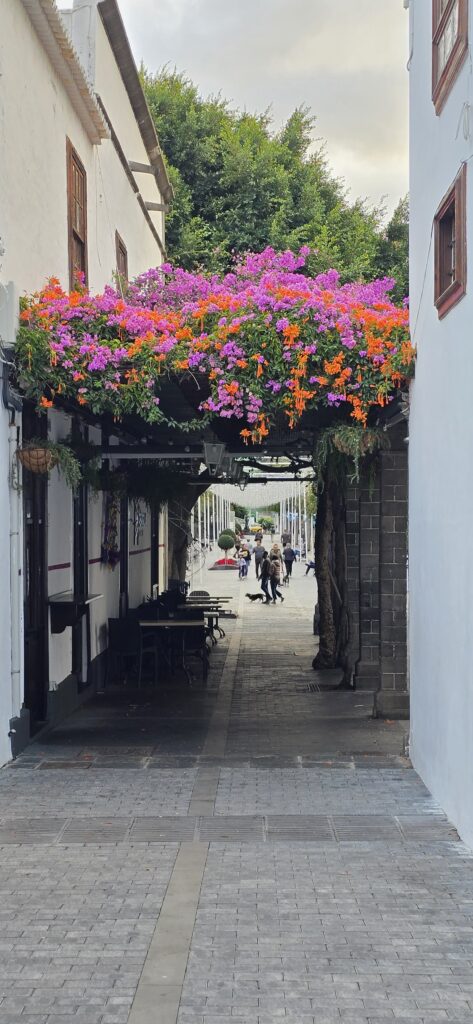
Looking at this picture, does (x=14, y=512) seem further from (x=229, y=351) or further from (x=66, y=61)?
(x=66, y=61)

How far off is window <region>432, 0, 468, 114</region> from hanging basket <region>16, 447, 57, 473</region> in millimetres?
4403

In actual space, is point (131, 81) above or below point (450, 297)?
above

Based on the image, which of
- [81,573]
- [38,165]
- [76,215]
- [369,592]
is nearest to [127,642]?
[81,573]

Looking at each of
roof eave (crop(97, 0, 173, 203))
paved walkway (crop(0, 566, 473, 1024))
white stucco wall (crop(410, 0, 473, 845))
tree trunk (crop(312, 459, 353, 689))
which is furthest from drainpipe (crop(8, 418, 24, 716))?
roof eave (crop(97, 0, 173, 203))

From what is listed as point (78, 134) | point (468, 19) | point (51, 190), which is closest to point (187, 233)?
point (78, 134)

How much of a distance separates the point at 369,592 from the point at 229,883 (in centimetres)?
794

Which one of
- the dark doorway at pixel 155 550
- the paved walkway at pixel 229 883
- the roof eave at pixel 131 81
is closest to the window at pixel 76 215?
the roof eave at pixel 131 81

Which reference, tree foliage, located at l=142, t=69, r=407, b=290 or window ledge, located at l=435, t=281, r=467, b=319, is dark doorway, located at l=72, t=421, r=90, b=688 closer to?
window ledge, located at l=435, t=281, r=467, b=319

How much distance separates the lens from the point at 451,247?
8242 mm

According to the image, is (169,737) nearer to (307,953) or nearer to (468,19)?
(307,953)

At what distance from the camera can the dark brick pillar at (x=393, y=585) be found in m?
12.1

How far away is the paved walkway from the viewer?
4.73 metres

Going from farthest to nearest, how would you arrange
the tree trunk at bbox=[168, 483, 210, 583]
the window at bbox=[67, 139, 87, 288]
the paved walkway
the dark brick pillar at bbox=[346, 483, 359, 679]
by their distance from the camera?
the tree trunk at bbox=[168, 483, 210, 583], the dark brick pillar at bbox=[346, 483, 359, 679], the window at bbox=[67, 139, 87, 288], the paved walkway

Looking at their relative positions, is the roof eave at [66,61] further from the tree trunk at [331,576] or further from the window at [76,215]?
the tree trunk at [331,576]
